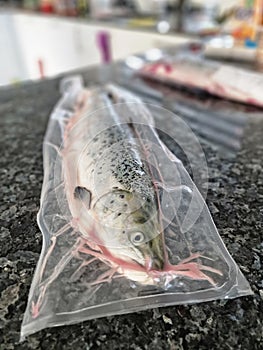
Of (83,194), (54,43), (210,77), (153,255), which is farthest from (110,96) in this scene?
(54,43)

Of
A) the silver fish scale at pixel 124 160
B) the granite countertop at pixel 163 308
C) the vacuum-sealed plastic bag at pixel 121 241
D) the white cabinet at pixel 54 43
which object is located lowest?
the white cabinet at pixel 54 43

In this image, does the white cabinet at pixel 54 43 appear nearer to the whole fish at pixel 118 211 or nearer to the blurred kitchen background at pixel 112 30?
the blurred kitchen background at pixel 112 30

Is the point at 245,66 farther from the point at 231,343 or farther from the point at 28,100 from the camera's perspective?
the point at 231,343

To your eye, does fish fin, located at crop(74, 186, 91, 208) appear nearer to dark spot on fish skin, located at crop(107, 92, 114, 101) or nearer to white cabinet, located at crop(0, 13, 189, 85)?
dark spot on fish skin, located at crop(107, 92, 114, 101)

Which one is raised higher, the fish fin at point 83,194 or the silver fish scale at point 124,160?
the silver fish scale at point 124,160

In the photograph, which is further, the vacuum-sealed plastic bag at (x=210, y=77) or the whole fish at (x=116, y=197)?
the vacuum-sealed plastic bag at (x=210, y=77)

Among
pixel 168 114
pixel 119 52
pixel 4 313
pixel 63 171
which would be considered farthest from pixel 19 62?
pixel 4 313

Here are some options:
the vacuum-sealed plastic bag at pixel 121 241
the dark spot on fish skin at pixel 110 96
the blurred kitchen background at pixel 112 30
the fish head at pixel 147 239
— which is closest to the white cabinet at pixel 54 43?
the blurred kitchen background at pixel 112 30
